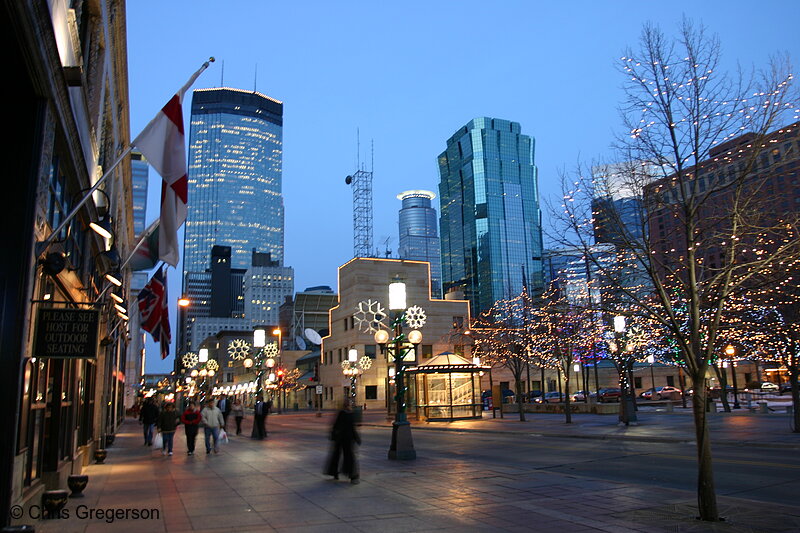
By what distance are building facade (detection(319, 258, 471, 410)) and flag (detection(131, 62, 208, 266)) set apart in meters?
60.6

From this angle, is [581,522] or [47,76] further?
[581,522]

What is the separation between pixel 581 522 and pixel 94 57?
1439cm

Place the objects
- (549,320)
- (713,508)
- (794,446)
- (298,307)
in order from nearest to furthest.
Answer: (713,508) → (794,446) → (549,320) → (298,307)

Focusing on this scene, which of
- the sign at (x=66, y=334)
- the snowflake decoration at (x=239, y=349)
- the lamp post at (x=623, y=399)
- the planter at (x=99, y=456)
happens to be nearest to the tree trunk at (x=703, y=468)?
the sign at (x=66, y=334)

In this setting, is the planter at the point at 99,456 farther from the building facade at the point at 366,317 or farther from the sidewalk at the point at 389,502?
the building facade at the point at 366,317

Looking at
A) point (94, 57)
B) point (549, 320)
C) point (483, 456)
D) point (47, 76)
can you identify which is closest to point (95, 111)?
point (94, 57)

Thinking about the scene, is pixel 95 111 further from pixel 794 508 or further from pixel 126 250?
pixel 126 250

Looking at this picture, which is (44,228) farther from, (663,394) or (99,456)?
(663,394)

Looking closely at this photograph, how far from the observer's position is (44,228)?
30.2ft

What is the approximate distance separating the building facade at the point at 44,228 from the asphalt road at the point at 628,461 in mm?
7290

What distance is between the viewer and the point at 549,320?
4066cm

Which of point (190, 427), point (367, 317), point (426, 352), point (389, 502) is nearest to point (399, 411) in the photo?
point (389, 502)

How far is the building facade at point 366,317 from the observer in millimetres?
76000

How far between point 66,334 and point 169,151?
4.46 m
